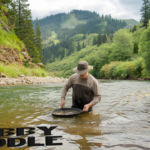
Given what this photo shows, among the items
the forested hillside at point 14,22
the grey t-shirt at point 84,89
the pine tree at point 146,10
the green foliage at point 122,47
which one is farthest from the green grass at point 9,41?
A: the pine tree at point 146,10

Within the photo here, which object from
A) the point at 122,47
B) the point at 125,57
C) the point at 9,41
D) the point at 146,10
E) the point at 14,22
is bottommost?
the point at 125,57

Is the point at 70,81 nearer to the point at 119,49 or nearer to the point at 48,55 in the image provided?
the point at 119,49

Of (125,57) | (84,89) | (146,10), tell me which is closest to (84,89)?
(84,89)

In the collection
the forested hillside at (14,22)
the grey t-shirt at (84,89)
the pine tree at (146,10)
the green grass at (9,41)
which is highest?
the pine tree at (146,10)

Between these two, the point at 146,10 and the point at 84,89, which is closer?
the point at 84,89

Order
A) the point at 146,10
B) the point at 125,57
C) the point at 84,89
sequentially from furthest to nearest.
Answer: the point at 146,10 → the point at 125,57 → the point at 84,89

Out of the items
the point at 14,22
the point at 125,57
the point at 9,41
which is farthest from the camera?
the point at 125,57

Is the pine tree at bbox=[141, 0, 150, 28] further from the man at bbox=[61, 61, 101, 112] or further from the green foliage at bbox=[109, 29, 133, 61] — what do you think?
the man at bbox=[61, 61, 101, 112]

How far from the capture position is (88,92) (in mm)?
4301

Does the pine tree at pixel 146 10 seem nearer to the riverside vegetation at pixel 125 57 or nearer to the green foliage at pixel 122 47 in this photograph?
the riverside vegetation at pixel 125 57

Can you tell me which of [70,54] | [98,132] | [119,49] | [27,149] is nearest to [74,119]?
[98,132]

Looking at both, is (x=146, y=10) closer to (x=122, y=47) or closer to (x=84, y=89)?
(x=122, y=47)

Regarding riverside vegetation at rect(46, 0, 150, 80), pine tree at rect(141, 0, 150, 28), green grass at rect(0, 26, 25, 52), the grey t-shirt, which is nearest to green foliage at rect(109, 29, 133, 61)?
riverside vegetation at rect(46, 0, 150, 80)

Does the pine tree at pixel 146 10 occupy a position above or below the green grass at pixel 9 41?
above
